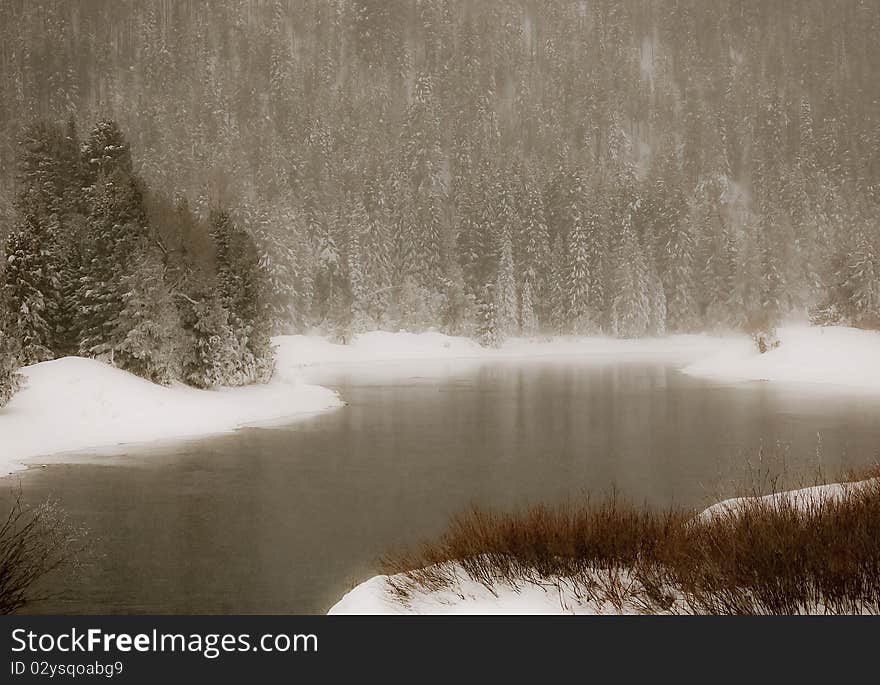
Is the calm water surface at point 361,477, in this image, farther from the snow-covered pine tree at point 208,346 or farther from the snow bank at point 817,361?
the snow bank at point 817,361

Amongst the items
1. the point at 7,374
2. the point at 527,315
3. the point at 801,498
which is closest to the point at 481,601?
the point at 801,498

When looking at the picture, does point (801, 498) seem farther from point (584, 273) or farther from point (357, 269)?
point (584, 273)

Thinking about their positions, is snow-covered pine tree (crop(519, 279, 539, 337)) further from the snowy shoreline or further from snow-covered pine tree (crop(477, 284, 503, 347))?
the snowy shoreline

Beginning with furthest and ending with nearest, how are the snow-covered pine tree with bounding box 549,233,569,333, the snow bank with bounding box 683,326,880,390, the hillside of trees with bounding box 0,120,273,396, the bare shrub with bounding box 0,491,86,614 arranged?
the snow-covered pine tree with bounding box 549,233,569,333 → the snow bank with bounding box 683,326,880,390 → the hillside of trees with bounding box 0,120,273,396 → the bare shrub with bounding box 0,491,86,614

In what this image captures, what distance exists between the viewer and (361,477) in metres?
15.0

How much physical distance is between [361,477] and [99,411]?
29.4 ft

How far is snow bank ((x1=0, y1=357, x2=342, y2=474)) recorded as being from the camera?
17.6m

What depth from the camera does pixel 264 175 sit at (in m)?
86.3

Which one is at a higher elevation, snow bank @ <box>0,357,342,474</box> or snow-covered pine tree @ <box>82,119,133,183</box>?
snow-covered pine tree @ <box>82,119,133,183</box>

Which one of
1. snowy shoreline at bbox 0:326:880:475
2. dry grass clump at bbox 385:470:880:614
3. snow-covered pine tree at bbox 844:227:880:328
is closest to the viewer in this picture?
dry grass clump at bbox 385:470:880:614

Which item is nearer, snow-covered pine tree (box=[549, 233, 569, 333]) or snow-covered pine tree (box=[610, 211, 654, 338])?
snow-covered pine tree (box=[610, 211, 654, 338])

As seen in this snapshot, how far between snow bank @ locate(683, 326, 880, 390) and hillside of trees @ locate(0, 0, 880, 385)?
6010mm

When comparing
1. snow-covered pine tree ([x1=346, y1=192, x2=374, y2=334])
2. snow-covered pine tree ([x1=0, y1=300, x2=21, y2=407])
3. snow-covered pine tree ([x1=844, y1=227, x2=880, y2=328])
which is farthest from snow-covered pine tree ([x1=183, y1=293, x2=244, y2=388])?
snow-covered pine tree ([x1=346, y1=192, x2=374, y2=334])

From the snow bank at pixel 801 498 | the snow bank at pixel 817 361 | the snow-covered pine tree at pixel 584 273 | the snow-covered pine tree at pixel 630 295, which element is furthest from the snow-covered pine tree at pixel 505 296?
the snow bank at pixel 801 498
